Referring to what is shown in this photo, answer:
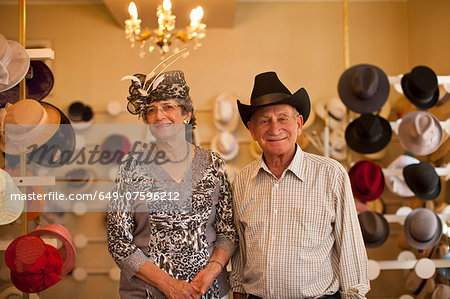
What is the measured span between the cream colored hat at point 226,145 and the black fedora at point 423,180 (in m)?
1.27

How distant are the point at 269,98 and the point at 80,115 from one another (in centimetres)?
94

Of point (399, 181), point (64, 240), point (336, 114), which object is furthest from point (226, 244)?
point (336, 114)

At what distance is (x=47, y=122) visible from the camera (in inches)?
70.2

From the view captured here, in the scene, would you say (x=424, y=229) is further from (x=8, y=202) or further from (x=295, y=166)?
(x=8, y=202)

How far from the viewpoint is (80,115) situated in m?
1.91

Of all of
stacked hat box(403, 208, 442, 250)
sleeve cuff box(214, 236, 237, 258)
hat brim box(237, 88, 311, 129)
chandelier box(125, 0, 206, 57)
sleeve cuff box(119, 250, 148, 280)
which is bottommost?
stacked hat box(403, 208, 442, 250)

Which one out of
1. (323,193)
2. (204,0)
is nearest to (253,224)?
(323,193)

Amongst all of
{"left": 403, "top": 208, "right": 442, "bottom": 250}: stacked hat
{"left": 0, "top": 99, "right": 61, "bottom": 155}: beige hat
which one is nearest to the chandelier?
{"left": 0, "top": 99, "right": 61, "bottom": 155}: beige hat

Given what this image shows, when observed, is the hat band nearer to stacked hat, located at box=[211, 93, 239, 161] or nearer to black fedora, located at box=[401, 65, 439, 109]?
stacked hat, located at box=[211, 93, 239, 161]

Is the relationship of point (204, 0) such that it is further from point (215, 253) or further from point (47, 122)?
point (215, 253)

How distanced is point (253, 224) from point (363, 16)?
7.18ft

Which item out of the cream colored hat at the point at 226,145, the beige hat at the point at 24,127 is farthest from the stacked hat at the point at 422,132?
the beige hat at the point at 24,127

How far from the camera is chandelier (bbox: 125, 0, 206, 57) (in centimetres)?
174

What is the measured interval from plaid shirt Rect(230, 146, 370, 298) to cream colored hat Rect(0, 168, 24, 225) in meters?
1.05
